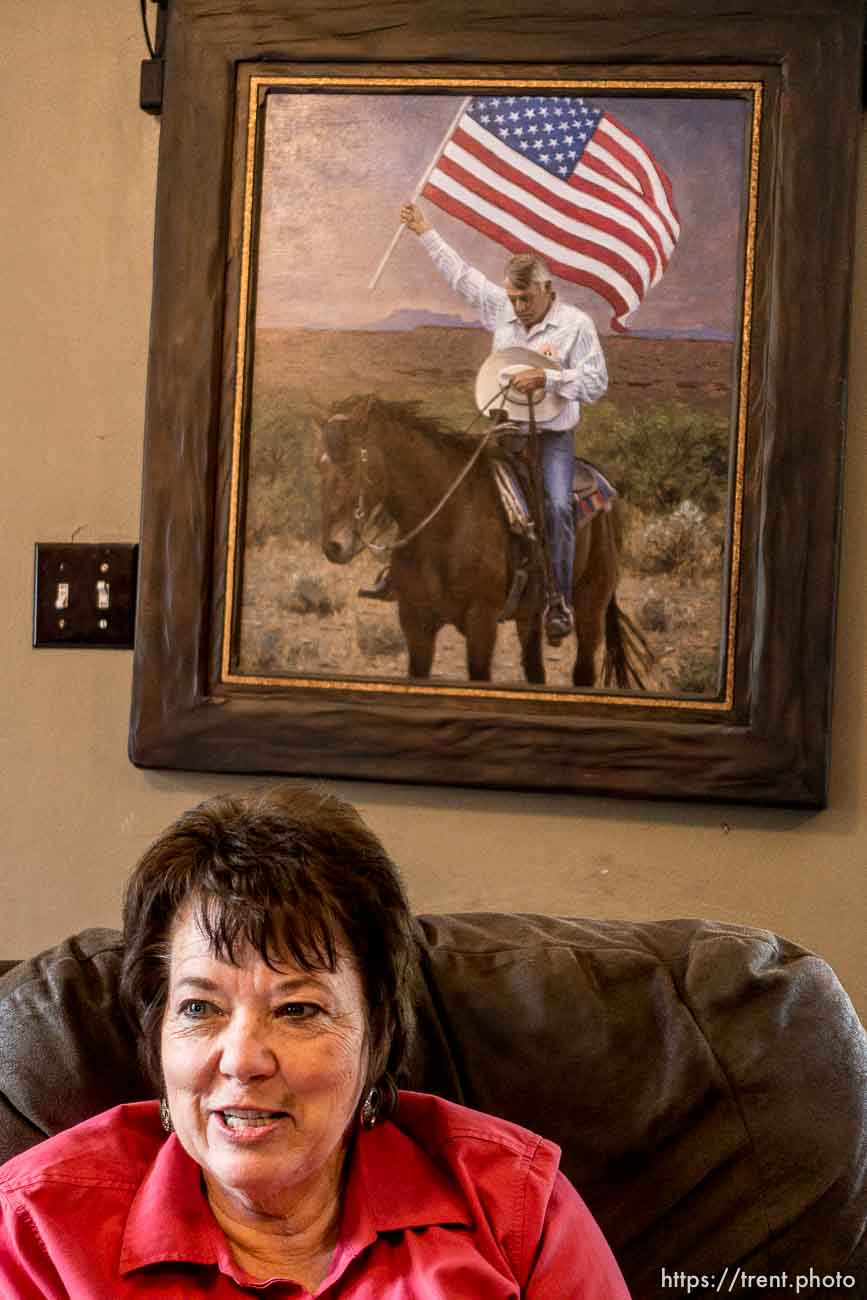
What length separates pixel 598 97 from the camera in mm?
2152

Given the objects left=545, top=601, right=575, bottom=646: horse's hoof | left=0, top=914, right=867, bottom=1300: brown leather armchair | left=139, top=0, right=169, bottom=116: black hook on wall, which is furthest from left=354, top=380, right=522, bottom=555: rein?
left=0, top=914, right=867, bottom=1300: brown leather armchair

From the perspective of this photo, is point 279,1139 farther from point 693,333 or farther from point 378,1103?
point 693,333

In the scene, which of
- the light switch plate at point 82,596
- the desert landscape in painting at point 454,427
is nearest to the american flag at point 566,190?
the desert landscape in painting at point 454,427

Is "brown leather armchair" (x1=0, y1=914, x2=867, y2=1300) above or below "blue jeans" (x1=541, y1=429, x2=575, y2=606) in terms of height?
below

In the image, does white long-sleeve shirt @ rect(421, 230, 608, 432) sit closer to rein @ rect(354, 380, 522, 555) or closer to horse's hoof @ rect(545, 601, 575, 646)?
rein @ rect(354, 380, 522, 555)

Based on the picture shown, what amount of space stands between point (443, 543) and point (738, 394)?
0.48 meters

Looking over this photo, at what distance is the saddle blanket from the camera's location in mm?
2154

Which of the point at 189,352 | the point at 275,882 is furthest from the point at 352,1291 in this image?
the point at 189,352

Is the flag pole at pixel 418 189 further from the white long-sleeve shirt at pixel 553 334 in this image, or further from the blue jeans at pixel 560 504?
the blue jeans at pixel 560 504

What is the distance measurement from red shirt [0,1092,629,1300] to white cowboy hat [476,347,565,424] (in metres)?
1.06

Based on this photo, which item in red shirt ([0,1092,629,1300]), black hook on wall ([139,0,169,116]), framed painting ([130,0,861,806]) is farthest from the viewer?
black hook on wall ([139,0,169,116])

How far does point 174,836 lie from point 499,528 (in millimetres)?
873

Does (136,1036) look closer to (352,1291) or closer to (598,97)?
(352,1291)

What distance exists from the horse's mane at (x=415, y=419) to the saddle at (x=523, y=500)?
0.07 meters
